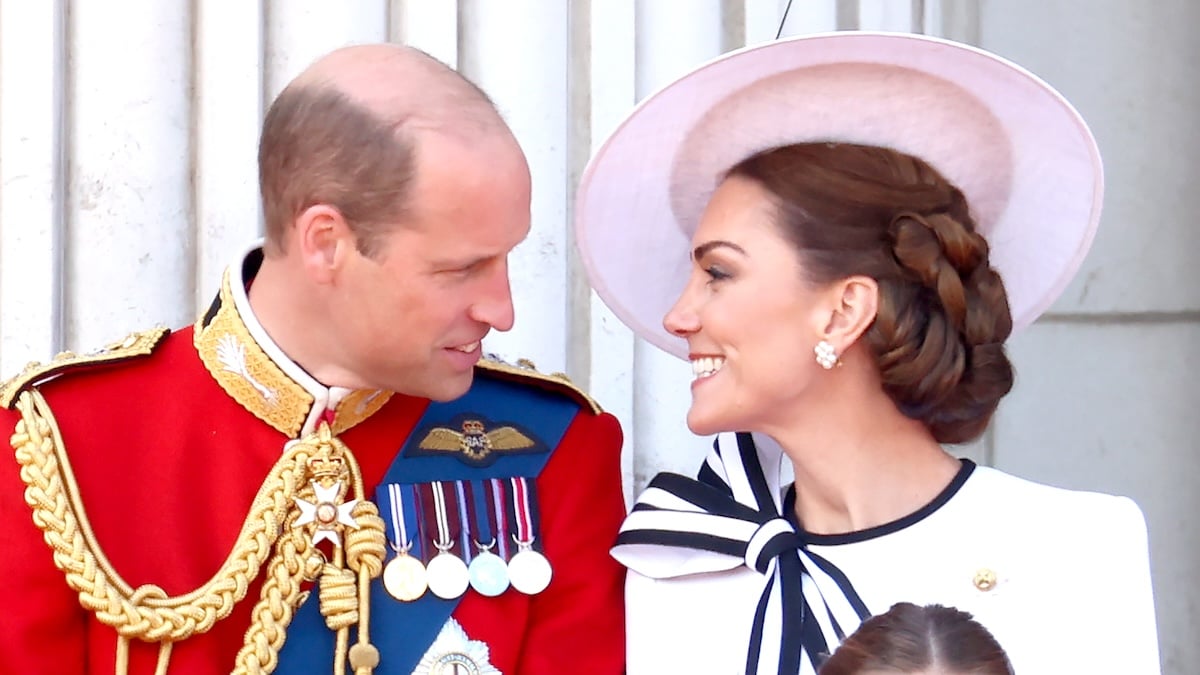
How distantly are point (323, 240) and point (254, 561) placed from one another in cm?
39

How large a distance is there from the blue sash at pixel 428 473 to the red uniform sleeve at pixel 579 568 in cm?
3

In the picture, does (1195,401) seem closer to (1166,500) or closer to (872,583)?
(1166,500)

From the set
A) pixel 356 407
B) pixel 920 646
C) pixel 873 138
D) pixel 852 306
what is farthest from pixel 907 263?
pixel 356 407

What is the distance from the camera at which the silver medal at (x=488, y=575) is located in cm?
225

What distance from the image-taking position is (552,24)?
3.17 metres

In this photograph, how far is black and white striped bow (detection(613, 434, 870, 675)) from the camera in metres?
2.17

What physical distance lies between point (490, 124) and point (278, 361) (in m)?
0.38

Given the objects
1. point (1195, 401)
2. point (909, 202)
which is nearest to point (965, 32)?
point (1195, 401)

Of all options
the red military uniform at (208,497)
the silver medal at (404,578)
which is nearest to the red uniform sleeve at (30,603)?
the red military uniform at (208,497)

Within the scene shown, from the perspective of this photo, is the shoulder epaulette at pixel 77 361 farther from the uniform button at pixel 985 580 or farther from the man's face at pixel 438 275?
the uniform button at pixel 985 580

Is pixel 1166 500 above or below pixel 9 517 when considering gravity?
below

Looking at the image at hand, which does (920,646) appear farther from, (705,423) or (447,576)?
(447,576)

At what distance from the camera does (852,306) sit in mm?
2227

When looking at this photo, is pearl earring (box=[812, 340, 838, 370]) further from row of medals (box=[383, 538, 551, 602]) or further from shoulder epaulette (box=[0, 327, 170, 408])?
shoulder epaulette (box=[0, 327, 170, 408])
